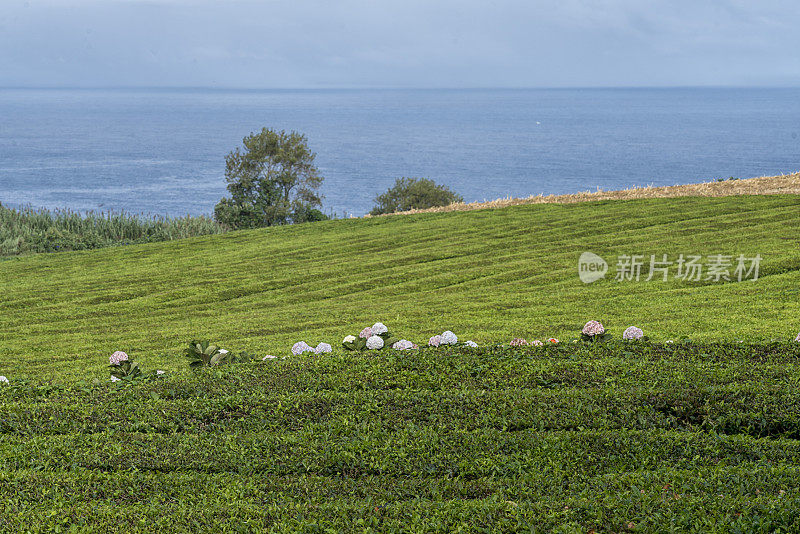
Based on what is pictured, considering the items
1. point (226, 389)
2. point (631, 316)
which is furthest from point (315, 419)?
point (631, 316)

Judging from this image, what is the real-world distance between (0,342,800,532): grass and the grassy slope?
2.76m

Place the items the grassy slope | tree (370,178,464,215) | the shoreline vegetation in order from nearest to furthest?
1. the grassy slope
2. the shoreline vegetation
3. tree (370,178,464,215)

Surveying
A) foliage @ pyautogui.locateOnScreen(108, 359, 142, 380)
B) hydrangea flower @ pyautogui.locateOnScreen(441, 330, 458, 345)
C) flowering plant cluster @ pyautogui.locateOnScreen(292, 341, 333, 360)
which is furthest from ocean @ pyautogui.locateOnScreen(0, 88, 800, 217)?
hydrangea flower @ pyautogui.locateOnScreen(441, 330, 458, 345)

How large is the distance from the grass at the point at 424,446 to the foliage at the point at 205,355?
361 mm

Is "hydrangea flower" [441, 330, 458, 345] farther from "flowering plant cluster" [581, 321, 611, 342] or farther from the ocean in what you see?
the ocean

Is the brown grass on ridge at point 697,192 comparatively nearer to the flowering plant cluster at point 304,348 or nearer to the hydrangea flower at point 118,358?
the flowering plant cluster at point 304,348

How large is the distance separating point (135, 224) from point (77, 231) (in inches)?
75.8

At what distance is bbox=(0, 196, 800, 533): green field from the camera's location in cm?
377

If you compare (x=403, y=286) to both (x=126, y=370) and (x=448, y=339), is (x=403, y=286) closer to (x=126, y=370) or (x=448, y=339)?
(x=448, y=339)

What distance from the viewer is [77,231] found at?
24.1 metres

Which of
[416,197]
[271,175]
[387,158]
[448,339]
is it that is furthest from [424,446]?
[387,158]

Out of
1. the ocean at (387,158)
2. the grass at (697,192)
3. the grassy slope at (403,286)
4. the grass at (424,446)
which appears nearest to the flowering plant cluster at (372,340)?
the grass at (424,446)

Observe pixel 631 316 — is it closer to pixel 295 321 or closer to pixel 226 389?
pixel 295 321

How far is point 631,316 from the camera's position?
9867mm
